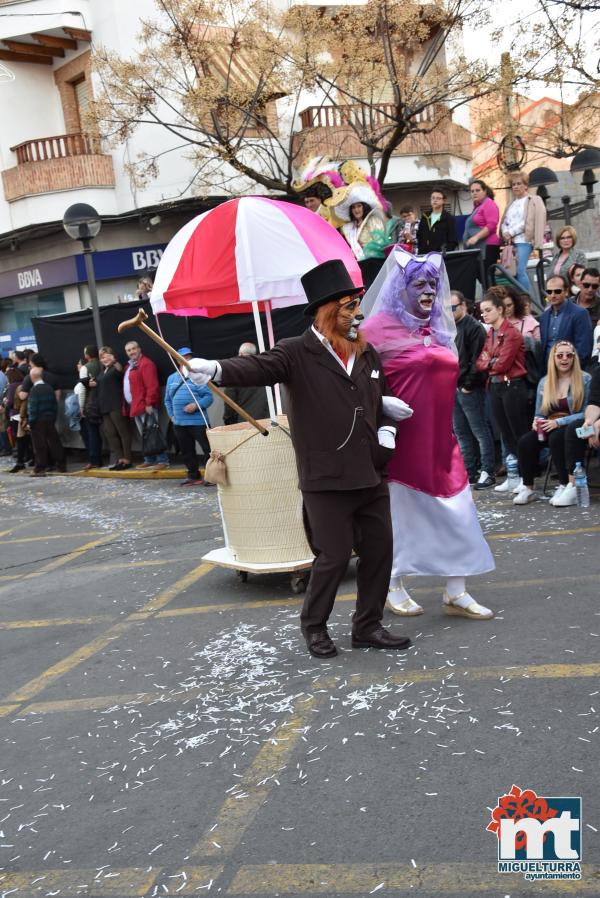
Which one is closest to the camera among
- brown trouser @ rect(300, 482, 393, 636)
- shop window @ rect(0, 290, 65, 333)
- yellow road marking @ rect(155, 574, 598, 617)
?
brown trouser @ rect(300, 482, 393, 636)

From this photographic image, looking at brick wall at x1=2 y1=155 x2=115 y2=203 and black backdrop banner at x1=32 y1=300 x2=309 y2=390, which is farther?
brick wall at x1=2 y1=155 x2=115 y2=203

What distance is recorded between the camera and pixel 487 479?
10234 millimetres

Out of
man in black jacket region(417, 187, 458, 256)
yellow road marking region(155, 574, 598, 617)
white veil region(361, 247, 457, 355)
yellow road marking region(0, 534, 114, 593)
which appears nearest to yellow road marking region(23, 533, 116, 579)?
yellow road marking region(0, 534, 114, 593)

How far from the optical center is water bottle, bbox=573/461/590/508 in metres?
8.65

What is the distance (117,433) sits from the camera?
51.2ft

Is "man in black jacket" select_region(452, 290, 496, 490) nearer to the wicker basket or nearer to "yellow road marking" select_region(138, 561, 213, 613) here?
"yellow road marking" select_region(138, 561, 213, 613)

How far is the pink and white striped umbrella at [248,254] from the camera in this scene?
789cm

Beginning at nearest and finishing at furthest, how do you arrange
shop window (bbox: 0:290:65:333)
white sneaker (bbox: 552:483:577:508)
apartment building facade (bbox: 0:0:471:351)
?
white sneaker (bbox: 552:483:577:508) → apartment building facade (bbox: 0:0:471:351) → shop window (bbox: 0:290:65:333)

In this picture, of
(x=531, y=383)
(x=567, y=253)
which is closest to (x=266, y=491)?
(x=531, y=383)

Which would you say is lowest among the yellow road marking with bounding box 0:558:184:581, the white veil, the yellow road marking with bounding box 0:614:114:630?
the yellow road marking with bounding box 0:558:184:581

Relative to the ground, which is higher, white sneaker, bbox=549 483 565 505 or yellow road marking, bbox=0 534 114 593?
white sneaker, bbox=549 483 565 505

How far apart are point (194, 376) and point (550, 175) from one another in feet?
59.1

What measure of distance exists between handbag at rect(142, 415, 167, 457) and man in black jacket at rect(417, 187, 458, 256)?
14.9 ft

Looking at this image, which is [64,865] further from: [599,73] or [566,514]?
[599,73]
